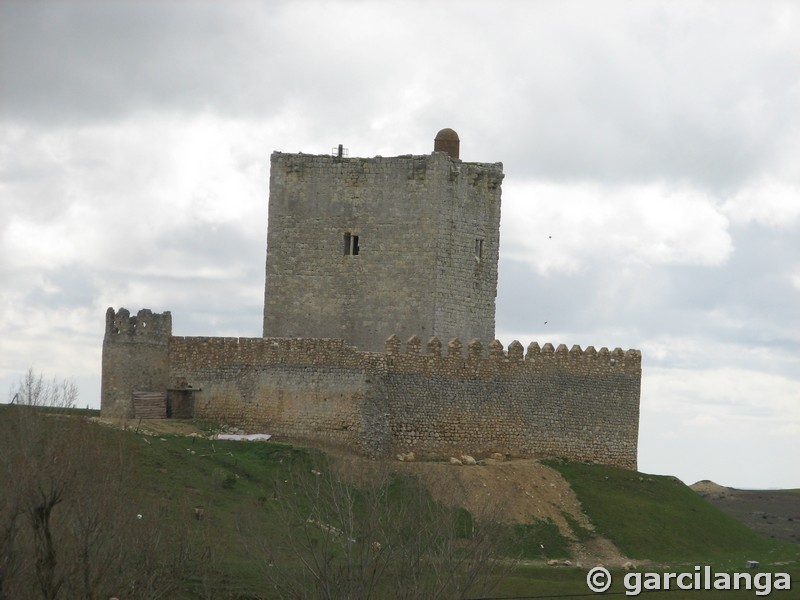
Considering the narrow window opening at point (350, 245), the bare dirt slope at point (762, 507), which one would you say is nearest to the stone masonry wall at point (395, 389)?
the narrow window opening at point (350, 245)

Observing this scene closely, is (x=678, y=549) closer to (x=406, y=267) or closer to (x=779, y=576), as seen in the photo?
(x=779, y=576)

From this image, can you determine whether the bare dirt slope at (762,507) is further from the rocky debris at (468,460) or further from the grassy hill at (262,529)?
the rocky debris at (468,460)

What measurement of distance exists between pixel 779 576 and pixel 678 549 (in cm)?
421

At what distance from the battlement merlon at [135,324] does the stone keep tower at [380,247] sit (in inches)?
140

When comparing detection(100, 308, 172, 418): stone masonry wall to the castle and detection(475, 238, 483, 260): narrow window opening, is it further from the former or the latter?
detection(475, 238, 483, 260): narrow window opening

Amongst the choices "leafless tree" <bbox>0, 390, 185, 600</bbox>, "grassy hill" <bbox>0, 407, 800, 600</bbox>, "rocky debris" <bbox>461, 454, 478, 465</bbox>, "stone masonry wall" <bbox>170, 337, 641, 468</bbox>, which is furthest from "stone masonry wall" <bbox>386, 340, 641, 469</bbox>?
"leafless tree" <bbox>0, 390, 185, 600</bbox>

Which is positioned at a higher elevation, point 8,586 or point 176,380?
point 176,380

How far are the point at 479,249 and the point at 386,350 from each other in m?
5.69

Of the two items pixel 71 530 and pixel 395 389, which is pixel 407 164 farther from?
pixel 71 530

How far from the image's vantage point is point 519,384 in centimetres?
4853

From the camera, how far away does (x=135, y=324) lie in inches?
1925

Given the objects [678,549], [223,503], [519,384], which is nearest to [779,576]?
[678,549]

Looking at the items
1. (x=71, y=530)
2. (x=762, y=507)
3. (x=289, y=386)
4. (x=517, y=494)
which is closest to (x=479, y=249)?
(x=289, y=386)

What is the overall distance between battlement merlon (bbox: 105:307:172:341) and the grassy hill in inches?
181
